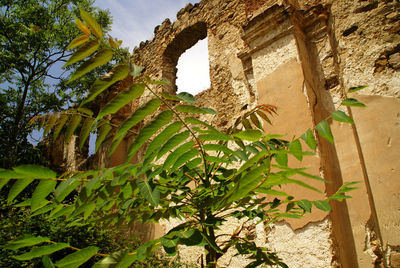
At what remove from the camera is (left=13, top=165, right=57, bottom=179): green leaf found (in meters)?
1.05

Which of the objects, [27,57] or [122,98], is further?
[27,57]

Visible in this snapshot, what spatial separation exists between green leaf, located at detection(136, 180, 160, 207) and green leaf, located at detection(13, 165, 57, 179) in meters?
0.36

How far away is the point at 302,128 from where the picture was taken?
291 cm

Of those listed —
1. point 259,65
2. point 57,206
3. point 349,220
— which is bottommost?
point 349,220

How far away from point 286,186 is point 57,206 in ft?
6.77

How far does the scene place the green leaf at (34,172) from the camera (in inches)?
41.5

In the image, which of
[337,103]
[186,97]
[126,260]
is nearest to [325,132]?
[186,97]

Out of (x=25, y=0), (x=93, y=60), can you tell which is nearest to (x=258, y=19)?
(x=93, y=60)

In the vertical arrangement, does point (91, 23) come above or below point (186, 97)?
above

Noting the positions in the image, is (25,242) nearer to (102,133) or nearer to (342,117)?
(102,133)

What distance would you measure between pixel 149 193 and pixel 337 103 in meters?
2.73

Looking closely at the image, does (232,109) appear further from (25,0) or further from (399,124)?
(25,0)

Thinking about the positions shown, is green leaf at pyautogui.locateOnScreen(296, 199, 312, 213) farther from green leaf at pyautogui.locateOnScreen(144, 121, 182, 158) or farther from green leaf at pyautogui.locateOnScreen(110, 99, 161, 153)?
green leaf at pyautogui.locateOnScreen(110, 99, 161, 153)

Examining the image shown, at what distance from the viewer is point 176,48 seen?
6.56 meters
